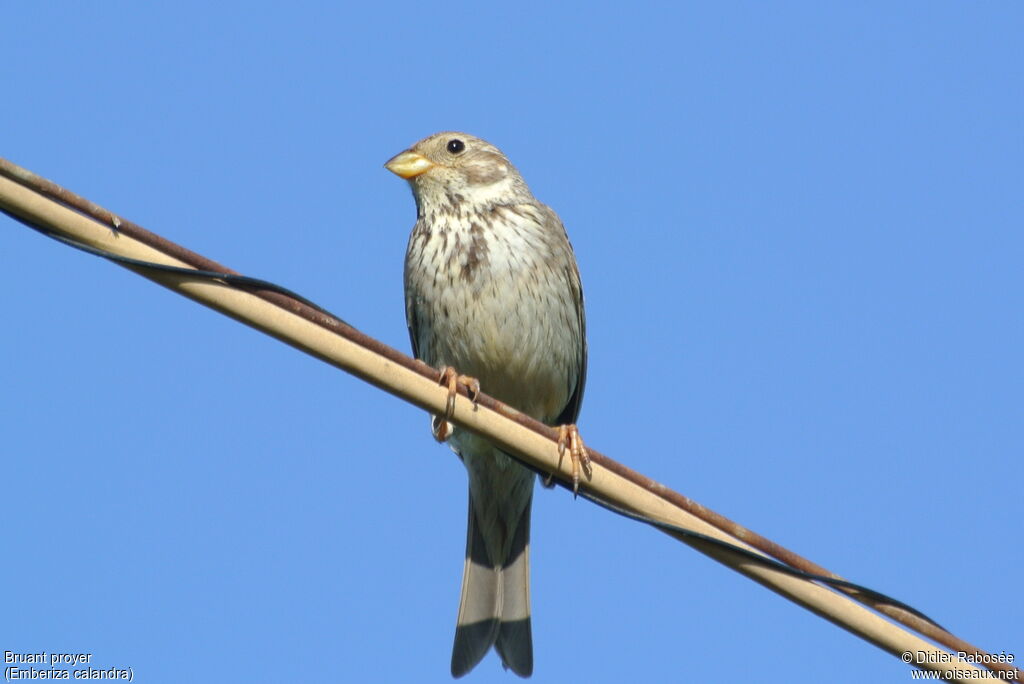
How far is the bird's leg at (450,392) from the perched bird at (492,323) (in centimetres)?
2

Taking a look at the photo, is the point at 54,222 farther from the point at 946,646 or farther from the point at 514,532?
the point at 514,532

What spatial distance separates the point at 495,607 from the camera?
6.93 meters

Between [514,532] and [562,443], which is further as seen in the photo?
[514,532]

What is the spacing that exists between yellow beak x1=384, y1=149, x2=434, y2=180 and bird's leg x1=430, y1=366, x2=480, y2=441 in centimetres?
142

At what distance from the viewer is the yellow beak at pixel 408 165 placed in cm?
742

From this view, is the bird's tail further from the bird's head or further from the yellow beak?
the yellow beak

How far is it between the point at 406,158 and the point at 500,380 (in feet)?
4.59

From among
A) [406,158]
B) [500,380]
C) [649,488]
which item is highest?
[406,158]

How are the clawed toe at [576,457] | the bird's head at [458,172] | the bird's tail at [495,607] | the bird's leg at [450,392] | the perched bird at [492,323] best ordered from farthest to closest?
1. the bird's head at [458,172]
2. the perched bird at [492,323]
3. the bird's tail at [495,607]
4. the clawed toe at [576,457]
5. the bird's leg at [450,392]

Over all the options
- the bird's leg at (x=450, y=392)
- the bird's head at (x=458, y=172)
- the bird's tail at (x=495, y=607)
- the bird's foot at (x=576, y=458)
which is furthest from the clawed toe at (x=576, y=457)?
the bird's head at (x=458, y=172)

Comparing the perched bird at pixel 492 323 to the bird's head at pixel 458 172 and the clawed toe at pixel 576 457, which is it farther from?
the clawed toe at pixel 576 457

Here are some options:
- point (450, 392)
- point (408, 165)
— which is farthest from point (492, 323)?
point (450, 392)

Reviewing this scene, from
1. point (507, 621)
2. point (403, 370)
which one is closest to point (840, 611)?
point (403, 370)

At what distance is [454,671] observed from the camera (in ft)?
21.5
